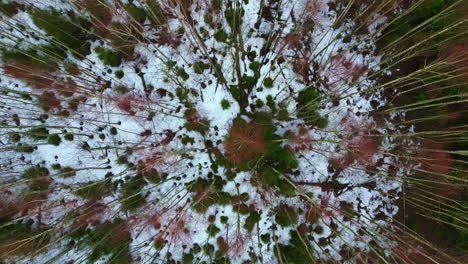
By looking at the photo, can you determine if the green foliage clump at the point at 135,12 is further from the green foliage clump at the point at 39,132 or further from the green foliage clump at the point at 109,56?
the green foliage clump at the point at 39,132

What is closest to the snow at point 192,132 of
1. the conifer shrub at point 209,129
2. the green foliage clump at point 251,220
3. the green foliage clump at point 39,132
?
the conifer shrub at point 209,129

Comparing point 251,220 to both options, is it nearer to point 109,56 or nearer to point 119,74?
point 119,74

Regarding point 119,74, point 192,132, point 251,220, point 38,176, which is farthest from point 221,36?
point 38,176

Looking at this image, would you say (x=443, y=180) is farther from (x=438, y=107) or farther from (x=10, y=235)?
(x=10, y=235)

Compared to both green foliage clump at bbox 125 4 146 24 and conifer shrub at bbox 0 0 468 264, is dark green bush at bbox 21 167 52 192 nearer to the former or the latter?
conifer shrub at bbox 0 0 468 264

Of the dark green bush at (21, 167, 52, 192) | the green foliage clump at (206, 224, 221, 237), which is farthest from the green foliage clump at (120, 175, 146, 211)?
the dark green bush at (21, 167, 52, 192)

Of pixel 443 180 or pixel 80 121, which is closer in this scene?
pixel 443 180

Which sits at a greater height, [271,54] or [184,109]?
[271,54]

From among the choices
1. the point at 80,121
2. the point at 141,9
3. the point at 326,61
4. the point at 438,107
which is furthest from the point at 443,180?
the point at 80,121
